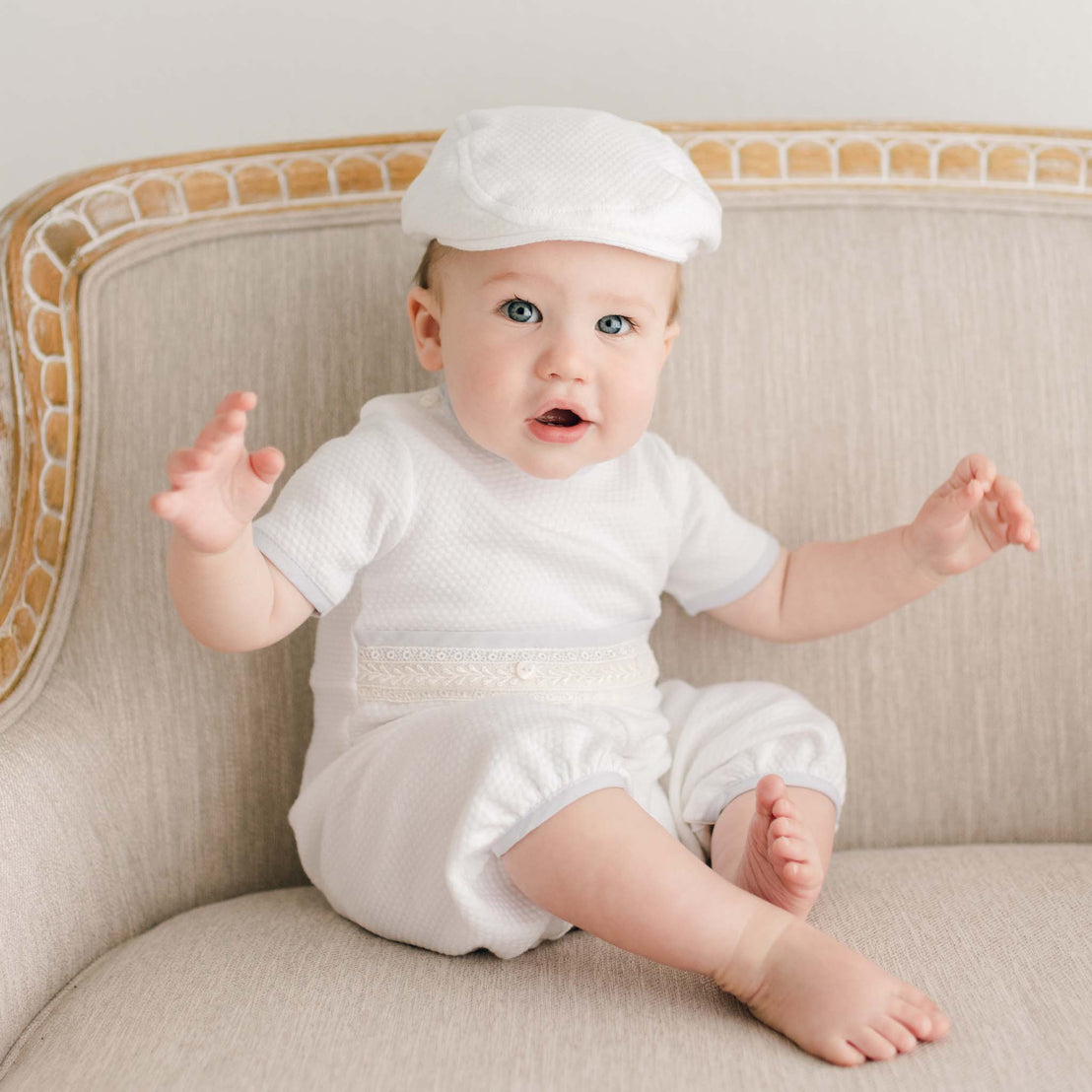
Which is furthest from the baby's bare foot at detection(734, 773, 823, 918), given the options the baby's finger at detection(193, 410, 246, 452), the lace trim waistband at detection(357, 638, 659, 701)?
the baby's finger at detection(193, 410, 246, 452)

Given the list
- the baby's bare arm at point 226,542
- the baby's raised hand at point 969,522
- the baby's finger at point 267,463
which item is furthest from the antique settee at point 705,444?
the baby's finger at point 267,463

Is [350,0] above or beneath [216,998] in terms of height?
above

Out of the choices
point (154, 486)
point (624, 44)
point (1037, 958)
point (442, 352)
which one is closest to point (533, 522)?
point (442, 352)

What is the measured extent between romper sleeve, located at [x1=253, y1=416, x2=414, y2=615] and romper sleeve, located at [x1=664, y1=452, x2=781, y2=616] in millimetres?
294

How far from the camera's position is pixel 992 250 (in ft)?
4.15

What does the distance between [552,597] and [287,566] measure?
0.81ft

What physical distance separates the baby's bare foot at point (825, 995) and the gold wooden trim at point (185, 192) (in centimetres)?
69

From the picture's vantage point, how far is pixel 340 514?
1.02m

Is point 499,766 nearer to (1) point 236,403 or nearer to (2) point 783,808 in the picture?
(2) point 783,808

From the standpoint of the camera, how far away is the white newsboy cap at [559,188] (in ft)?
3.15

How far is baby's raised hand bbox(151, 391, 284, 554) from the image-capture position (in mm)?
816

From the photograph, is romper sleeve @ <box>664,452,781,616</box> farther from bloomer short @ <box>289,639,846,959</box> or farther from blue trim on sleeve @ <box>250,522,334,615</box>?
blue trim on sleeve @ <box>250,522,334,615</box>

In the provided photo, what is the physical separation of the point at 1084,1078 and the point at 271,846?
0.76 meters

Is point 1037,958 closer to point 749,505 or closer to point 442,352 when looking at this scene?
point 749,505
